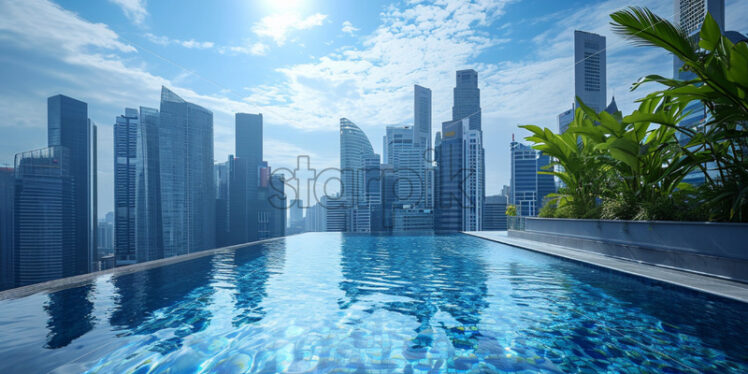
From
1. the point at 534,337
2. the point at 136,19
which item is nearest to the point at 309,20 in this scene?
the point at 136,19

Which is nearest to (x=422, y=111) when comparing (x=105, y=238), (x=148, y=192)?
(x=148, y=192)

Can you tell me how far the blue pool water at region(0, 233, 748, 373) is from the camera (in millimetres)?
1957

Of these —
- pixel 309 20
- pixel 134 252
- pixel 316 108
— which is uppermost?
pixel 309 20

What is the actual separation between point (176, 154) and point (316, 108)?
2072 inches

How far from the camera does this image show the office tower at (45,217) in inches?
1196

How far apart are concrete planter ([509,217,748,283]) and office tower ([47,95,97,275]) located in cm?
4334

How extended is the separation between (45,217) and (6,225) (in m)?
4.11

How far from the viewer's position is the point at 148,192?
162 feet

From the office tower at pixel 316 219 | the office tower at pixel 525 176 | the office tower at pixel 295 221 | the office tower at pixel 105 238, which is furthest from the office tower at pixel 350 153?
the office tower at pixel 295 221

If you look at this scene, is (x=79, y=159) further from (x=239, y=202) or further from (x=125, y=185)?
(x=239, y=202)

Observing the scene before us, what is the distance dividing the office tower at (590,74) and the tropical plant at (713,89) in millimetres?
65367

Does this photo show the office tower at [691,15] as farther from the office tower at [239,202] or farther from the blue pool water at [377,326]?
the office tower at [239,202]

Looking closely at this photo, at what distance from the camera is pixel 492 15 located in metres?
8.06

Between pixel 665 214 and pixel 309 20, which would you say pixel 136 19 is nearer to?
pixel 309 20
